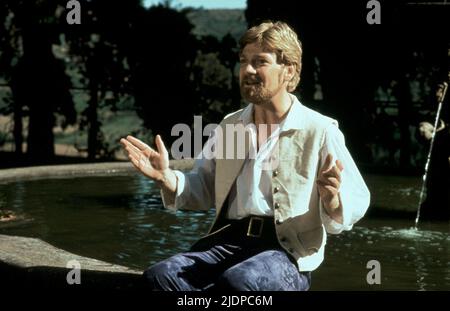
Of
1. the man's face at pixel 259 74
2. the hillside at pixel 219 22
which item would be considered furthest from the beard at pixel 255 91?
the hillside at pixel 219 22

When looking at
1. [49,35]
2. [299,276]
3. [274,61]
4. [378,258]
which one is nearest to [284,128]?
[274,61]

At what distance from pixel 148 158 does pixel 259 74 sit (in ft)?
1.97

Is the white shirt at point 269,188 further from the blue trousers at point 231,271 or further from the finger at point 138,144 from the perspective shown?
the finger at point 138,144

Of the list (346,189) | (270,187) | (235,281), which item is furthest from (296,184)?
(235,281)

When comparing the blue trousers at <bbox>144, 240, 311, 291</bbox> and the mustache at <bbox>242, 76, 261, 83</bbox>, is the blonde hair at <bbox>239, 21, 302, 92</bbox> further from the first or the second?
the blue trousers at <bbox>144, 240, 311, 291</bbox>

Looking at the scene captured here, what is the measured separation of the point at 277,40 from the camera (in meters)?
3.99

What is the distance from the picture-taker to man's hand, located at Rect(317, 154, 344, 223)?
146 inches

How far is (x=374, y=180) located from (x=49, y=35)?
717 centimetres

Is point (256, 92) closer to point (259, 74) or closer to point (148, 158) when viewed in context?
point (259, 74)

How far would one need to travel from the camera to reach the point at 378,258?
6754mm

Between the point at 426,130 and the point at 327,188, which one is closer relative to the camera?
the point at 327,188

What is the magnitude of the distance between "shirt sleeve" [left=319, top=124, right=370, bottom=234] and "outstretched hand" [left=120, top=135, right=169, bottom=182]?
69 centimetres
